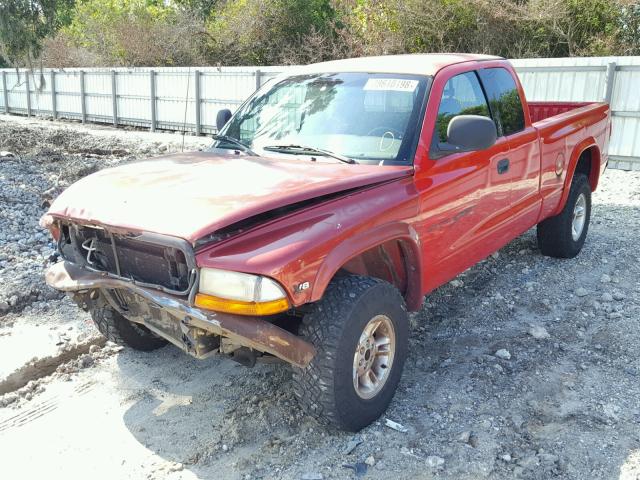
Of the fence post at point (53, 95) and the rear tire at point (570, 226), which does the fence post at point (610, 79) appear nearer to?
the rear tire at point (570, 226)

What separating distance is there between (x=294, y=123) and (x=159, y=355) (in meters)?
1.90

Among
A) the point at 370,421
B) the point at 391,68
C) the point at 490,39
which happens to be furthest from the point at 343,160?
the point at 490,39

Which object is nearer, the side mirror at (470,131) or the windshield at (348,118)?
the side mirror at (470,131)

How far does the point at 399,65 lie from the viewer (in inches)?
164

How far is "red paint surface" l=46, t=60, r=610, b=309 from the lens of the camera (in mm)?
2795

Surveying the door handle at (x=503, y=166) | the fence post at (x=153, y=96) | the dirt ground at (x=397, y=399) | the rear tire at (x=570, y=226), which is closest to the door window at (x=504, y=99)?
the door handle at (x=503, y=166)

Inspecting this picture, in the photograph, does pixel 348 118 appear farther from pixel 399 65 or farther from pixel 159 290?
pixel 159 290

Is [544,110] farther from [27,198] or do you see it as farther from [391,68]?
[27,198]

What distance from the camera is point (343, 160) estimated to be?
12.0ft

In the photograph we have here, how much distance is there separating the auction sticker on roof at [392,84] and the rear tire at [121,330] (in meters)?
2.19

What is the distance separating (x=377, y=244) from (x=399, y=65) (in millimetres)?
1572

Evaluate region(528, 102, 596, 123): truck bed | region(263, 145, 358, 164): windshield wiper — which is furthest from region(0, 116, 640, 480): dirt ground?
region(528, 102, 596, 123): truck bed

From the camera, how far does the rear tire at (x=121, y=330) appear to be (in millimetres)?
4012

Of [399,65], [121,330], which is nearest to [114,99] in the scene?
[121,330]
